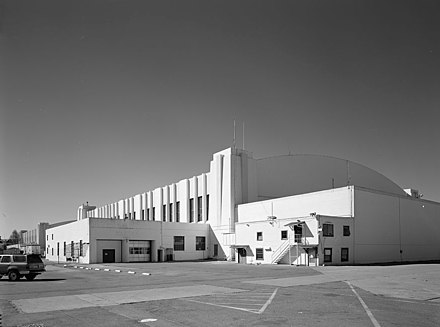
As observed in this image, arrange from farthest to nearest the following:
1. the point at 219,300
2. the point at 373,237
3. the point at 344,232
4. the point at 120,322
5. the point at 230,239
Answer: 1. the point at 230,239
2. the point at 373,237
3. the point at 344,232
4. the point at 219,300
5. the point at 120,322

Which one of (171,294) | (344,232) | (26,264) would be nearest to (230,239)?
(344,232)

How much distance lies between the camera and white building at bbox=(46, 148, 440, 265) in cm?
5047

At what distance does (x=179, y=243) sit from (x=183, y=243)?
0.72m

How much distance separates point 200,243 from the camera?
231 feet

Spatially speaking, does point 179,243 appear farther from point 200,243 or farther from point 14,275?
point 14,275

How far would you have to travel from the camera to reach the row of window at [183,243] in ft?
223

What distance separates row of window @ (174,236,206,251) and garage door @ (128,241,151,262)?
4.35 meters

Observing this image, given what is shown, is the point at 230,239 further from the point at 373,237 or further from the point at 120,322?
the point at 120,322

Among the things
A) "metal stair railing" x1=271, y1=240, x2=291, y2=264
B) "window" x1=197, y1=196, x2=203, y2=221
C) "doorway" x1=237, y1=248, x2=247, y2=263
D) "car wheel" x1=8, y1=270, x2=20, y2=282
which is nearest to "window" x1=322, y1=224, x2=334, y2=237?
"metal stair railing" x1=271, y1=240, x2=291, y2=264

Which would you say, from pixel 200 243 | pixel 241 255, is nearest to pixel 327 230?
pixel 241 255

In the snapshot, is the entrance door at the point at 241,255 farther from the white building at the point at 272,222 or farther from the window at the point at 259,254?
the window at the point at 259,254

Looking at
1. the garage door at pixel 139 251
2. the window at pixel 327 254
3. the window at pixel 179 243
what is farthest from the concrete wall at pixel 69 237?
the window at pixel 327 254

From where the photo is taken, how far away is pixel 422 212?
60.7 metres

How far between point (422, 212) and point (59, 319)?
188ft
